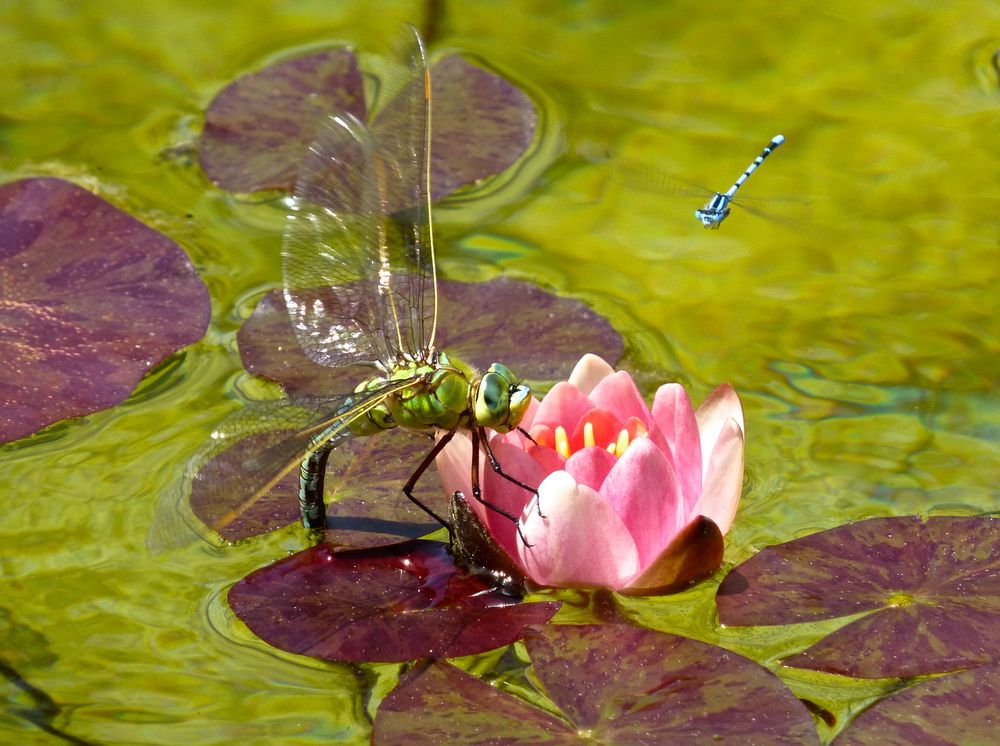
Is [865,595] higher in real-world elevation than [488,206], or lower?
lower

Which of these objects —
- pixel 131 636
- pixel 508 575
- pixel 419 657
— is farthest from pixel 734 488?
pixel 131 636

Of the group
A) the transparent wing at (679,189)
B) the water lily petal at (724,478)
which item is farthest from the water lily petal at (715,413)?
the transparent wing at (679,189)

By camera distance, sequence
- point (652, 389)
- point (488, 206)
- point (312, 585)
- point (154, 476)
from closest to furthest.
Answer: point (312, 585), point (154, 476), point (652, 389), point (488, 206)

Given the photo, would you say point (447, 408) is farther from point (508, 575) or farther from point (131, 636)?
point (131, 636)

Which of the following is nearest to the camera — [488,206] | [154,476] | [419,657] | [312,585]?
[419,657]

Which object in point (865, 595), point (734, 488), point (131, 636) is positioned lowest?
point (131, 636)
